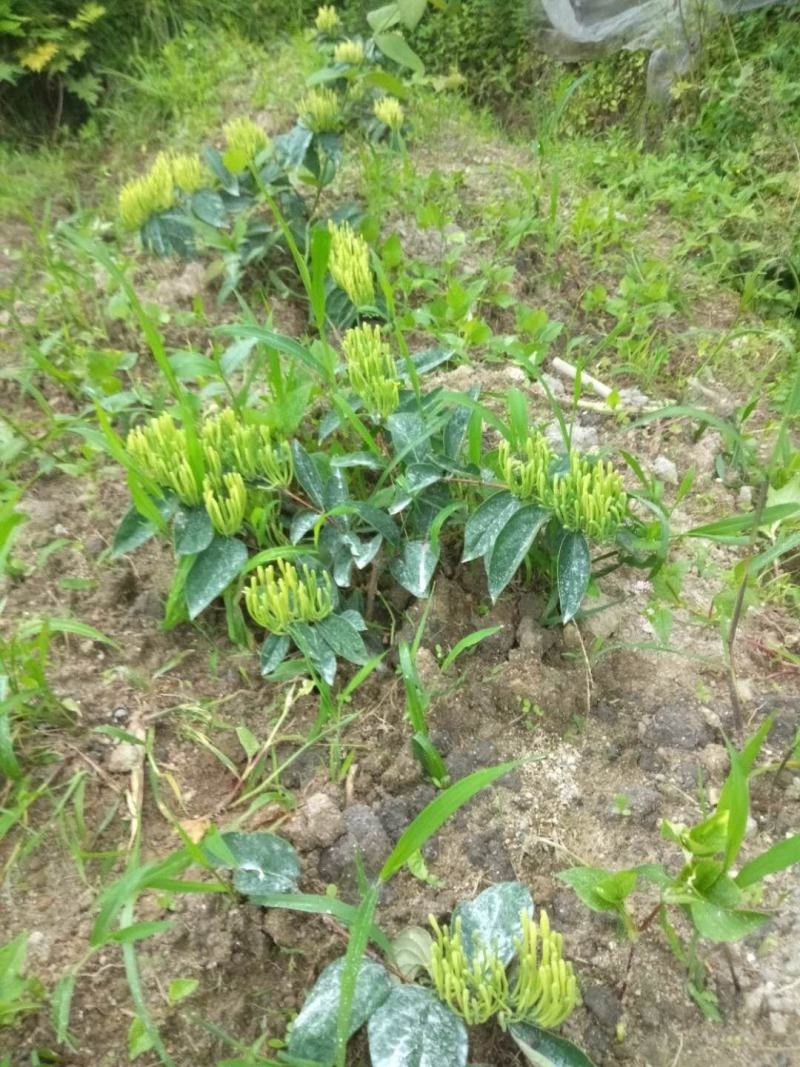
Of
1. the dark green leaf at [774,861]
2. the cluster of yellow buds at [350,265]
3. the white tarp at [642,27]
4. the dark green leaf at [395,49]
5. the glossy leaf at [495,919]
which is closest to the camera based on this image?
the dark green leaf at [774,861]

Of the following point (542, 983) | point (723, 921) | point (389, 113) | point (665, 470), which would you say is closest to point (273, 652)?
point (542, 983)

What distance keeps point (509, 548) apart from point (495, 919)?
1.88ft

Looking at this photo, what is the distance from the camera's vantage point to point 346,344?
1.58 m

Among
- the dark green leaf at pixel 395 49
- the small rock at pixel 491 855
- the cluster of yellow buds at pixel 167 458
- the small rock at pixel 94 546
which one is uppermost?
the dark green leaf at pixel 395 49

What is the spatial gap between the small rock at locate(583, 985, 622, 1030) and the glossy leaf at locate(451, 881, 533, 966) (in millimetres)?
161

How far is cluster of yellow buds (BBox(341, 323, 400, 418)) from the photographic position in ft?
4.94

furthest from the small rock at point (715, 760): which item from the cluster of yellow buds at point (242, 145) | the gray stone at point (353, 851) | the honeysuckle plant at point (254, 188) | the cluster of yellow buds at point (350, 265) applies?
the cluster of yellow buds at point (242, 145)

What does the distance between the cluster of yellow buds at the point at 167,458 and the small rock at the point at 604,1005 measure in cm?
100

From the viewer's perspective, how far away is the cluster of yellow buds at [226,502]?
137 centimetres

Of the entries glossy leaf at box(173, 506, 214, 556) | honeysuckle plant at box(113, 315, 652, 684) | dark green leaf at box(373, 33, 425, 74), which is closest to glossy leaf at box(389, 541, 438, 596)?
honeysuckle plant at box(113, 315, 652, 684)

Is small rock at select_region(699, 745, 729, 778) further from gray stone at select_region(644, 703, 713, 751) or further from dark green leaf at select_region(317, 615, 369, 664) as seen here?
dark green leaf at select_region(317, 615, 369, 664)

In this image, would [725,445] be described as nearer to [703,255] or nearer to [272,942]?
[703,255]

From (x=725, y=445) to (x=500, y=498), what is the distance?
835mm

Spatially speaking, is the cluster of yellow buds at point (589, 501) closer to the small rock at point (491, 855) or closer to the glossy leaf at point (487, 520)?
the glossy leaf at point (487, 520)
